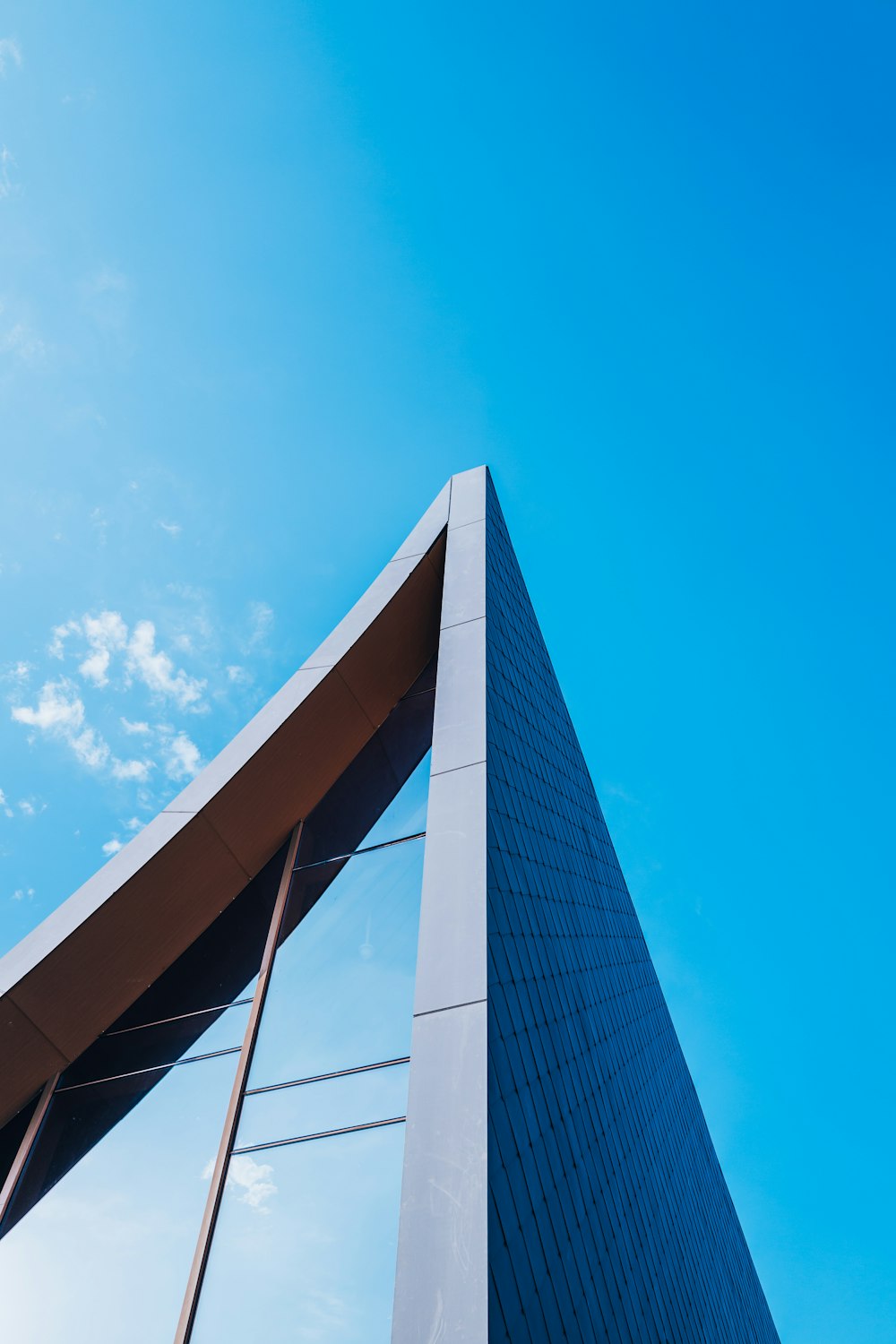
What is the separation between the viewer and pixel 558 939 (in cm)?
977

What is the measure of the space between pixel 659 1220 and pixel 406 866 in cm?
636

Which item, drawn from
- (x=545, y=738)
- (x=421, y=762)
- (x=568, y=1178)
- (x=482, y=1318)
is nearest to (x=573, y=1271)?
(x=568, y=1178)

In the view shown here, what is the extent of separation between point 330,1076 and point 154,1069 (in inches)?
88.6

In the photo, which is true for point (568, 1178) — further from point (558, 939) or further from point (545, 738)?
point (545, 738)

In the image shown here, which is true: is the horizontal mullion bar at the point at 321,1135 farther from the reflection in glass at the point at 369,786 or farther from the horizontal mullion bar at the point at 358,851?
the reflection in glass at the point at 369,786

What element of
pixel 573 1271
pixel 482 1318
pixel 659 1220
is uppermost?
pixel 659 1220

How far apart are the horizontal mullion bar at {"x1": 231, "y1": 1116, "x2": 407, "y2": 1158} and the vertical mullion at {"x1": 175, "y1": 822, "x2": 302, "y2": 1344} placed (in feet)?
0.60

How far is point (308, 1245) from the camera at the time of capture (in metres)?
6.46

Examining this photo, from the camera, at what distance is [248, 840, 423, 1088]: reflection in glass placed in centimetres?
779

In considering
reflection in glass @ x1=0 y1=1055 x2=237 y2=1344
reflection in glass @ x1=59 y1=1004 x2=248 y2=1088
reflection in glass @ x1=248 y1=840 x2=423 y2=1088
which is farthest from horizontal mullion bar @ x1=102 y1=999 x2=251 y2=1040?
reflection in glass @ x1=0 y1=1055 x2=237 y2=1344

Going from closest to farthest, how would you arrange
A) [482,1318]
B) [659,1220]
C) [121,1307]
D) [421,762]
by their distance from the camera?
[482,1318], [121,1307], [421,762], [659,1220]

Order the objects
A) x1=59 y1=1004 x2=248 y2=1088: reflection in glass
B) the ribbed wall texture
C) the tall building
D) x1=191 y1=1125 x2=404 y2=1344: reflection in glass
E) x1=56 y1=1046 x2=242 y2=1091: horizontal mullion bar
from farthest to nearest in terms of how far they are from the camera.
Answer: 1. x1=59 y1=1004 x2=248 y2=1088: reflection in glass
2. x1=56 y1=1046 x2=242 y2=1091: horizontal mullion bar
3. the ribbed wall texture
4. the tall building
5. x1=191 y1=1125 x2=404 y2=1344: reflection in glass

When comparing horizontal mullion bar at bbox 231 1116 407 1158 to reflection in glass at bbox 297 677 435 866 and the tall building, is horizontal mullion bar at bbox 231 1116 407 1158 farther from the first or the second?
reflection in glass at bbox 297 677 435 866

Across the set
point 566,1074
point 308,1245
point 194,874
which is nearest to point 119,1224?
point 308,1245
